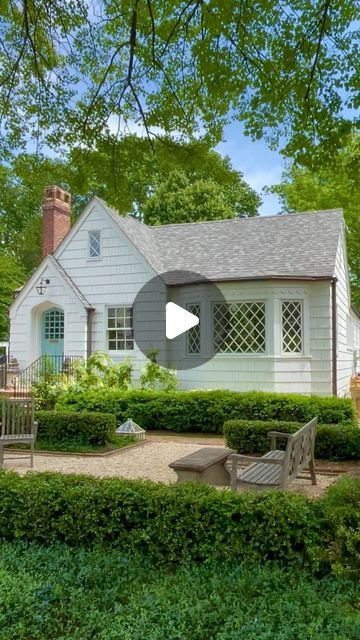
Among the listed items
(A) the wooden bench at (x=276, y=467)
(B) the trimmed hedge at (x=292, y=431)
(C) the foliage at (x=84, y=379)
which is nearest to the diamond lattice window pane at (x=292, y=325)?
(C) the foliage at (x=84, y=379)

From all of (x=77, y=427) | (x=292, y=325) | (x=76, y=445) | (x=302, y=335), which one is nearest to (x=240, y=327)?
(x=292, y=325)

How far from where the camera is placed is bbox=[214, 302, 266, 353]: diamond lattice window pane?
576 inches

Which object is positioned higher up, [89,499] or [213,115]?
[213,115]

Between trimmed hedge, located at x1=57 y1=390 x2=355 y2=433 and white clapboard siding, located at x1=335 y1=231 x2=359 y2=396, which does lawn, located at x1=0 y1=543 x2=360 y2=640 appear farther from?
white clapboard siding, located at x1=335 y1=231 x2=359 y2=396

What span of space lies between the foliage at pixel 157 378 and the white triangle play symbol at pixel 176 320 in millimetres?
1233

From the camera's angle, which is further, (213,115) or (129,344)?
(129,344)

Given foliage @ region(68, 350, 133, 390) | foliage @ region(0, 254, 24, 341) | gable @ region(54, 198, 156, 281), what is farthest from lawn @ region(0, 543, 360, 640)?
foliage @ region(0, 254, 24, 341)

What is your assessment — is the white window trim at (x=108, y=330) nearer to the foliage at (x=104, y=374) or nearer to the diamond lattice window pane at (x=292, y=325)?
the foliage at (x=104, y=374)

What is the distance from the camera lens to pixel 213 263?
642 inches

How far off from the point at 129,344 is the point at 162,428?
13.7ft

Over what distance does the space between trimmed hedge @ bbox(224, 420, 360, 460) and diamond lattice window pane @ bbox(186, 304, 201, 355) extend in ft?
18.8

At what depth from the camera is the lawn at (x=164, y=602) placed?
3.20 meters

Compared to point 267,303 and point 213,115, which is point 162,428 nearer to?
point 267,303

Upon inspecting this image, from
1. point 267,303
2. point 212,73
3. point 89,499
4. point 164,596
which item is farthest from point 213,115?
point 267,303
